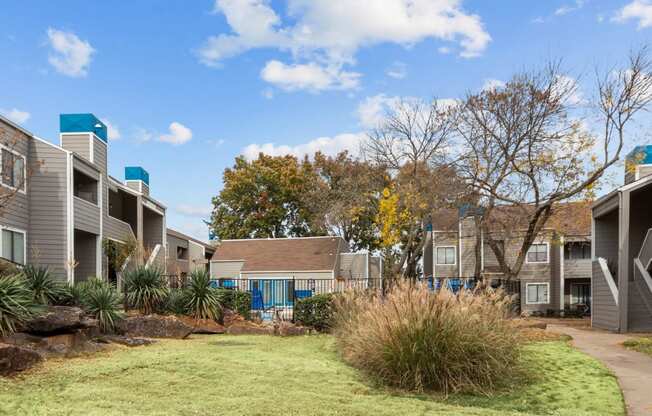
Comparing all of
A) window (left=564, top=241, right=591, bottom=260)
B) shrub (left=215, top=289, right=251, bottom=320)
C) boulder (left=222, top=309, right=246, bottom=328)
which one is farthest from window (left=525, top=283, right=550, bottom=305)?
boulder (left=222, top=309, right=246, bottom=328)

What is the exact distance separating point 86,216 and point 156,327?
9.04 meters

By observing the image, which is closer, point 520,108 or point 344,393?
point 344,393

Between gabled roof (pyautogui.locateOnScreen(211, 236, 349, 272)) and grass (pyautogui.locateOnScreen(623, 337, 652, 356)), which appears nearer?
grass (pyautogui.locateOnScreen(623, 337, 652, 356))

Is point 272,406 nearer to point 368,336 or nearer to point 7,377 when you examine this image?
point 368,336

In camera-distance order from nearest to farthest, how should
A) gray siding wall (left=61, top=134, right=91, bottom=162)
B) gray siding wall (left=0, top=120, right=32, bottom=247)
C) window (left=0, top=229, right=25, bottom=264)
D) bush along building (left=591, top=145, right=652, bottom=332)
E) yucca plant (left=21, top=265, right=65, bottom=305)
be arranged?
yucca plant (left=21, top=265, right=65, bottom=305) → gray siding wall (left=0, top=120, right=32, bottom=247) → window (left=0, top=229, right=25, bottom=264) → bush along building (left=591, top=145, right=652, bottom=332) → gray siding wall (left=61, top=134, right=91, bottom=162)

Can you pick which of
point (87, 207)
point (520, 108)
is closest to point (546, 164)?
point (520, 108)

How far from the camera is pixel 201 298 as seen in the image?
16297 mm

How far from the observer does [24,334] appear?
1009 centimetres

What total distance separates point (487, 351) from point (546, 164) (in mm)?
17624

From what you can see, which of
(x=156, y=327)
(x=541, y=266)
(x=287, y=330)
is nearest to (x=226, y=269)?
(x=541, y=266)

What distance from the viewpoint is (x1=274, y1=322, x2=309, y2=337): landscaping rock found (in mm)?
15289

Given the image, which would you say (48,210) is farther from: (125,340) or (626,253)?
(626,253)

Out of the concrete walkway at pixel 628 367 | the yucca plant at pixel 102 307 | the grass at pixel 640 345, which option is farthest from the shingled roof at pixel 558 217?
the yucca plant at pixel 102 307

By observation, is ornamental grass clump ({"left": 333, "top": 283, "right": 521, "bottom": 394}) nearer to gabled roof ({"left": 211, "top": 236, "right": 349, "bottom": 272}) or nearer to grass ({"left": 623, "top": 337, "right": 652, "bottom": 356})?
grass ({"left": 623, "top": 337, "right": 652, "bottom": 356})
